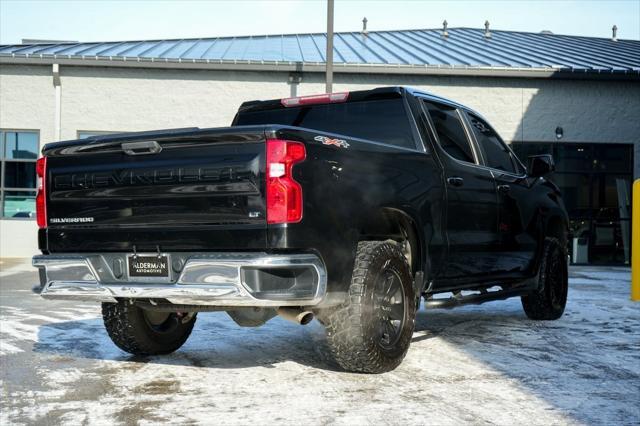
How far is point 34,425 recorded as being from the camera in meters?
4.34

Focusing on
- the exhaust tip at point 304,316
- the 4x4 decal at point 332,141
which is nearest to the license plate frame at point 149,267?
the exhaust tip at point 304,316

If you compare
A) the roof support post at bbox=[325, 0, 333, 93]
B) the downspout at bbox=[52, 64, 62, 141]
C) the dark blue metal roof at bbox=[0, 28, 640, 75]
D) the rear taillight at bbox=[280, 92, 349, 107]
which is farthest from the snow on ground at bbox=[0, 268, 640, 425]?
the dark blue metal roof at bbox=[0, 28, 640, 75]

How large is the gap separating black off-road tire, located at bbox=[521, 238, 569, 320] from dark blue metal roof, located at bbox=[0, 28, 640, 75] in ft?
40.3

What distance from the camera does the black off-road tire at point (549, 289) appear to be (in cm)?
838

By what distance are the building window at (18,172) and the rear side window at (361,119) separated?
1521 cm

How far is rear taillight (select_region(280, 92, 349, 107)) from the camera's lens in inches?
268

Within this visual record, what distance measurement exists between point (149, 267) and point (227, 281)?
2.11 feet

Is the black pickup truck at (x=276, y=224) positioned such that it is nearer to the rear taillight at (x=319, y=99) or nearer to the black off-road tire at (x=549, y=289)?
the rear taillight at (x=319, y=99)

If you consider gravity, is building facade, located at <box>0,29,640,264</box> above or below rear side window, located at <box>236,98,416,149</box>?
above

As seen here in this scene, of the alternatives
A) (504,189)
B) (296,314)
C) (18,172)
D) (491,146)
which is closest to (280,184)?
(296,314)

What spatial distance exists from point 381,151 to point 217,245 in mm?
1417

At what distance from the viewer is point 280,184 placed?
474 cm

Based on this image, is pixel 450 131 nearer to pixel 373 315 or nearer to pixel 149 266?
pixel 373 315

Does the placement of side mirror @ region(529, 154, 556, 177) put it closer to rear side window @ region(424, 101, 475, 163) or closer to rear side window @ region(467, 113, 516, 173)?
rear side window @ region(467, 113, 516, 173)
